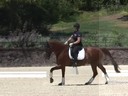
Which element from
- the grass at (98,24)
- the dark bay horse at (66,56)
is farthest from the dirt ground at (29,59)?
the grass at (98,24)

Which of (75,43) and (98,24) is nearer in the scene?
(75,43)

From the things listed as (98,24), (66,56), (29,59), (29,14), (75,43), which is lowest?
(98,24)

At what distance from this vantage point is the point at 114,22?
60.5m

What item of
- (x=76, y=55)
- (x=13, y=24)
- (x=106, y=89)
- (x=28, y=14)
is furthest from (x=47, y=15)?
(x=106, y=89)

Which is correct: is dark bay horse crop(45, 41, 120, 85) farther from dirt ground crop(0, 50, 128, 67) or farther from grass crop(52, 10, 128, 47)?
grass crop(52, 10, 128, 47)

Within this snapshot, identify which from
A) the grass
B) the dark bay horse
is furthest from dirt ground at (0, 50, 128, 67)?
the grass

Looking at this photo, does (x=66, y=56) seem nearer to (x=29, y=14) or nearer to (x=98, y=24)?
(x=29, y=14)

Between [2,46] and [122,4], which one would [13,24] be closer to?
[2,46]

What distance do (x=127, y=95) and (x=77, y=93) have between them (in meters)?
1.52

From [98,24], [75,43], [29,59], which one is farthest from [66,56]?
[98,24]

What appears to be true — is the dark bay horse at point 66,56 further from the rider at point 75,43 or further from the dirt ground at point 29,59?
the dirt ground at point 29,59

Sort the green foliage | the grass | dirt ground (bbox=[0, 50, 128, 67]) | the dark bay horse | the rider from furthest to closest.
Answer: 1. the grass
2. the green foliage
3. dirt ground (bbox=[0, 50, 128, 67])
4. the dark bay horse
5. the rider

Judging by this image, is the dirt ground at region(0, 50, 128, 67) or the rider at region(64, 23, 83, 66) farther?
the dirt ground at region(0, 50, 128, 67)

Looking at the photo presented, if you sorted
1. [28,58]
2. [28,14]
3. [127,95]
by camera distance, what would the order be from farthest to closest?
[28,14] → [28,58] → [127,95]
